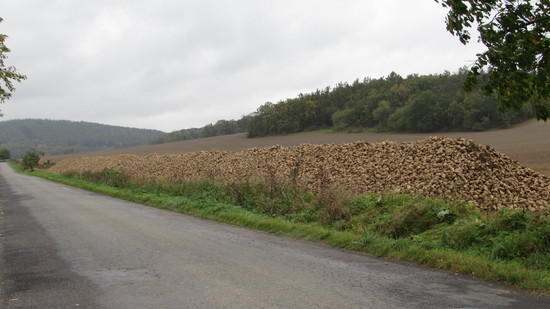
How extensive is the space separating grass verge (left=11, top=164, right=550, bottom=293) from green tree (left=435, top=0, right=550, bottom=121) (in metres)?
2.25

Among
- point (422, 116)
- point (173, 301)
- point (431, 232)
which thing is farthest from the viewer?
point (422, 116)

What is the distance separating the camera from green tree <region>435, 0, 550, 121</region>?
21.9 feet

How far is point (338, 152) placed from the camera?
19.5 meters

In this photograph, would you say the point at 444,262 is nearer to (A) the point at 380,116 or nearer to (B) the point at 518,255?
(B) the point at 518,255

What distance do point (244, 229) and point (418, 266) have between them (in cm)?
554

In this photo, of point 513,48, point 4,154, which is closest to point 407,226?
point 513,48

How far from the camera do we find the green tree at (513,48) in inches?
262

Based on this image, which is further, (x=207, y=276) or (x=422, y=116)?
(x=422, y=116)

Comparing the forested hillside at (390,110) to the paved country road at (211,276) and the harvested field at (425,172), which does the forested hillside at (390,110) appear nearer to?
the harvested field at (425,172)

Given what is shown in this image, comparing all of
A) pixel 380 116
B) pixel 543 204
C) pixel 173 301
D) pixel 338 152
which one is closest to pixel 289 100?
pixel 380 116

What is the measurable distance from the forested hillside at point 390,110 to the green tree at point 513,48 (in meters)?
32.2

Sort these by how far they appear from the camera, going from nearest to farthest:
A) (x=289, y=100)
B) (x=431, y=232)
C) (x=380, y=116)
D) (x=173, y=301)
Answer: (x=173, y=301)
(x=431, y=232)
(x=380, y=116)
(x=289, y=100)

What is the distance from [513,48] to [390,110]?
6770cm

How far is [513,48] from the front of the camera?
22.0 feet
